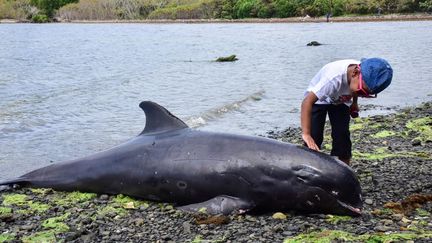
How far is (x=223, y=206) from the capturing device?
7.13 meters

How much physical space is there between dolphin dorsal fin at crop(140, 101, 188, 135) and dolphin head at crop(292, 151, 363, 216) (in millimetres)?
1971

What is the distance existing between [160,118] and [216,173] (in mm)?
1348

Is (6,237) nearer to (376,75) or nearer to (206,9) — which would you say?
(376,75)

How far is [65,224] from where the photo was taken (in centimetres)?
749

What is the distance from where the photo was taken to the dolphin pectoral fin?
7102 millimetres

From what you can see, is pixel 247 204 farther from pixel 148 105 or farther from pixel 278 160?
pixel 148 105

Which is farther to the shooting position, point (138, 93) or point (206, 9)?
point (206, 9)

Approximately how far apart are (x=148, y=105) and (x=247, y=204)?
2059 millimetres

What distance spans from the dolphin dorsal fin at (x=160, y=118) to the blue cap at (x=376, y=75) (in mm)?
2654

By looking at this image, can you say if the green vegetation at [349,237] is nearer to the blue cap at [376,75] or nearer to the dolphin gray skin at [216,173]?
the dolphin gray skin at [216,173]

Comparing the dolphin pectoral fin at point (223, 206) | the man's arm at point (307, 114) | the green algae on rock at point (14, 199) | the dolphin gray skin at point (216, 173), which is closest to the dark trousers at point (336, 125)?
the man's arm at point (307, 114)

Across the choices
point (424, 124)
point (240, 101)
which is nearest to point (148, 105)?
point (424, 124)

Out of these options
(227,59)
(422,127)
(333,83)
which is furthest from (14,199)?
(227,59)

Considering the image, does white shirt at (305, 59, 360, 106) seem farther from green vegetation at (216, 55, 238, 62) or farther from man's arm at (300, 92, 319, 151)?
green vegetation at (216, 55, 238, 62)
